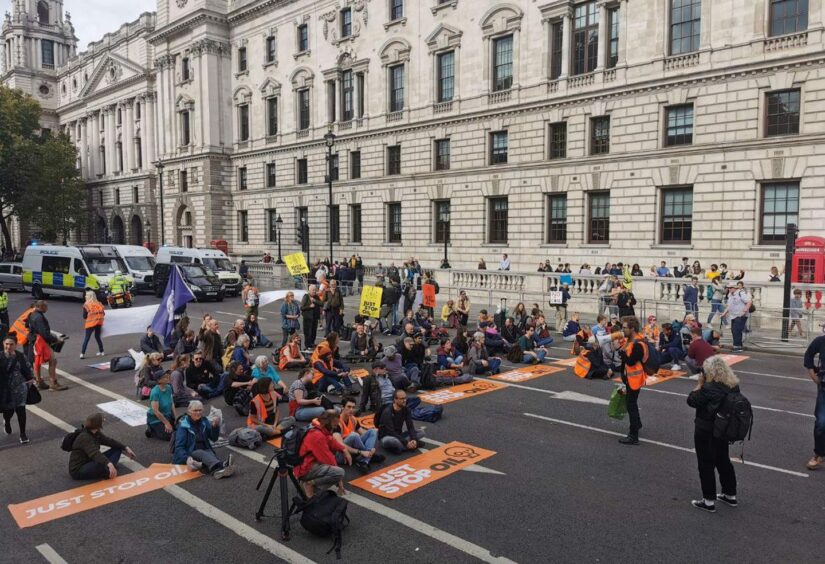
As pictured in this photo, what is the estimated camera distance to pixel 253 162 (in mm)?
54250

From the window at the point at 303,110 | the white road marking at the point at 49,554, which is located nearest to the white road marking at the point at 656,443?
the white road marking at the point at 49,554

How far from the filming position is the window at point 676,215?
29.3 metres

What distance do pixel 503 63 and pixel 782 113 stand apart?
14.8 metres

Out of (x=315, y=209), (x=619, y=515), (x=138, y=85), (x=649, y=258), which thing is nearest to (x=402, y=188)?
(x=315, y=209)

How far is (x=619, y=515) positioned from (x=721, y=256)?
77.2ft

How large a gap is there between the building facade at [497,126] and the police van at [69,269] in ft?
41.1

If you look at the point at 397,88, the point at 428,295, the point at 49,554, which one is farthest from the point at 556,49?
the point at 49,554

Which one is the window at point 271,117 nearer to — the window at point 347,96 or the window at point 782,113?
the window at point 347,96

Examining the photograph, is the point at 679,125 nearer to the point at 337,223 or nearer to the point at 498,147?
the point at 498,147

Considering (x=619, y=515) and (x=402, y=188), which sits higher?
(x=402, y=188)

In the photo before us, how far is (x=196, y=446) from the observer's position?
9.34m

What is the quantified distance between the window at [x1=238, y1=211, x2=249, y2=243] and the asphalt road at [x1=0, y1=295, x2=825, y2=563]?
4521 cm

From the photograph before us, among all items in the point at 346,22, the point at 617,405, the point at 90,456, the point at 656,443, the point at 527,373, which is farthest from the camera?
the point at 346,22

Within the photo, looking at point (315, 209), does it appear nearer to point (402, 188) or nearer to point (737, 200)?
point (402, 188)
